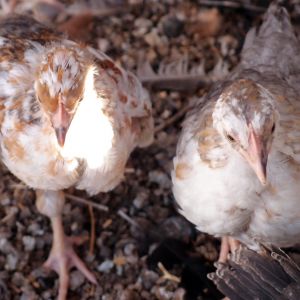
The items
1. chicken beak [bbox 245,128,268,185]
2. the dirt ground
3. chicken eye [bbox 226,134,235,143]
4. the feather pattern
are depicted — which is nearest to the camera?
chicken beak [bbox 245,128,268,185]

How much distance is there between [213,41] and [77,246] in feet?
4.72

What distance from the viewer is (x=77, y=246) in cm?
325

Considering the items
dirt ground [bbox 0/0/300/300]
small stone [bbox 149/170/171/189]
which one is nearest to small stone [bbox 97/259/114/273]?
dirt ground [bbox 0/0/300/300]

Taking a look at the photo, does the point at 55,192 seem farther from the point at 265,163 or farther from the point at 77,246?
the point at 265,163

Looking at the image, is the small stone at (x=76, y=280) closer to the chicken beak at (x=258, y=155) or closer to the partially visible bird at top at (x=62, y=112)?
the partially visible bird at top at (x=62, y=112)

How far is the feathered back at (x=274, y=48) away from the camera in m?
2.88

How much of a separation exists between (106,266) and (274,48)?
1.26 meters

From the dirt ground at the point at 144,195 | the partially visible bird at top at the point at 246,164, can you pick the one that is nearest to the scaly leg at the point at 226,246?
the dirt ground at the point at 144,195

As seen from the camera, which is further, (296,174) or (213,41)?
(213,41)

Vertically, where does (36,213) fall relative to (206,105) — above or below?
below

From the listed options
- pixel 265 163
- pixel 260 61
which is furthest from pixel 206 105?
pixel 265 163

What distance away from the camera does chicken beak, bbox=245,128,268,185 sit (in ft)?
7.05

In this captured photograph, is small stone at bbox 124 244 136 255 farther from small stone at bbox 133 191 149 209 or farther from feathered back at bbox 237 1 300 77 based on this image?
feathered back at bbox 237 1 300 77

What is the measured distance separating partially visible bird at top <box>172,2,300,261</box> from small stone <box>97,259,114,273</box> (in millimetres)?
627
